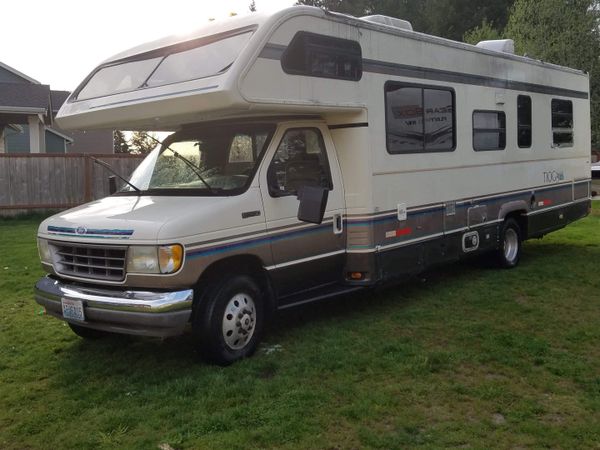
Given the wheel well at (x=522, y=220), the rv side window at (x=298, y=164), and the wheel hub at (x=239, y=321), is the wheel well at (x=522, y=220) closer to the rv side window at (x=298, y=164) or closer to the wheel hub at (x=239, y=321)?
the rv side window at (x=298, y=164)

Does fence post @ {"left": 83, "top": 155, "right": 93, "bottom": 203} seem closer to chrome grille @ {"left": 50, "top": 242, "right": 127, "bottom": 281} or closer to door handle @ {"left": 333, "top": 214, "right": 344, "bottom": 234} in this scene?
chrome grille @ {"left": 50, "top": 242, "right": 127, "bottom": 281}

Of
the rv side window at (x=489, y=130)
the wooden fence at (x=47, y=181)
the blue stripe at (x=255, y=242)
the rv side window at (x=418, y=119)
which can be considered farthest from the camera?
the wooden fence at (x=47, y=181)

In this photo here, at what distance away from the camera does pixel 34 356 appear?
557 centimetres

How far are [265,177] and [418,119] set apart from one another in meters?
2.27

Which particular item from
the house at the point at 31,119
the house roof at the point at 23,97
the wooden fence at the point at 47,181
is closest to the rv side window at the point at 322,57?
the house at the point at 31,119

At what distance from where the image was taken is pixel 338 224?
6.14 metres

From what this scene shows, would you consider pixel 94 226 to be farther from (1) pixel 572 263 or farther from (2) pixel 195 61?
(1) pixel 572 263

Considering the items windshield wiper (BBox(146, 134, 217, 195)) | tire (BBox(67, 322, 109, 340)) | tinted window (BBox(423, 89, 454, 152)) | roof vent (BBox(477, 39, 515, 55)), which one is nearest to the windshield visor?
windshield wiper (BBox(146, 134, 217, 195))

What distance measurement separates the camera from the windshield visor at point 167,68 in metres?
5.13

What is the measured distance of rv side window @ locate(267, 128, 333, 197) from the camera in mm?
5633

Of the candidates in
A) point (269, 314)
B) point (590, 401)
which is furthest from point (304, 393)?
point (590, 401)

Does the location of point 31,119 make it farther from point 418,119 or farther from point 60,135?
point 418,119

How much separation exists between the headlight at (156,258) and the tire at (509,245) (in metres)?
5.32

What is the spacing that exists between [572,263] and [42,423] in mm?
7531
